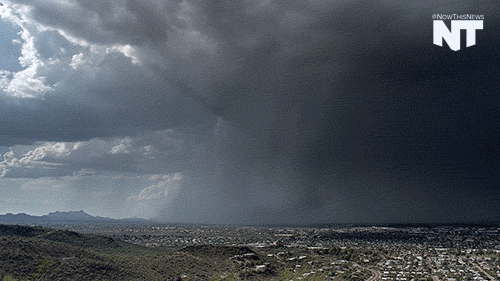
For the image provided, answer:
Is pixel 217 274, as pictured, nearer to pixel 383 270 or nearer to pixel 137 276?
pixel 137 276

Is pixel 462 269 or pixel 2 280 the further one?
pixel 462 269

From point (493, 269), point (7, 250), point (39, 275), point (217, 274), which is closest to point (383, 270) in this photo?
point (493, 269)

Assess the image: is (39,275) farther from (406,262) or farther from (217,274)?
(406,262)

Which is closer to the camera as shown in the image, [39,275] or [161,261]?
[39,275]

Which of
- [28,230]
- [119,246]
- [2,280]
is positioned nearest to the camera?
[2,280]

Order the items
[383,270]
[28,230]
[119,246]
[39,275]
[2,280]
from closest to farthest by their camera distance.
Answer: [2,280]
[39,275]
[383,270]
[28,230]
[119,246]

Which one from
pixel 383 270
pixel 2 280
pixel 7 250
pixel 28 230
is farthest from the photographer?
pixel 28 230

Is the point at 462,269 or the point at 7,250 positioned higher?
the point at 7,250

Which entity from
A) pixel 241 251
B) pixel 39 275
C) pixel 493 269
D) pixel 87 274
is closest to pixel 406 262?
pixel 493 269

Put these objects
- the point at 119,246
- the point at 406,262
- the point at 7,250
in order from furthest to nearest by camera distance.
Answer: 1. the point at 119,246
2. the point at 406,262
3. the point at 7,250
